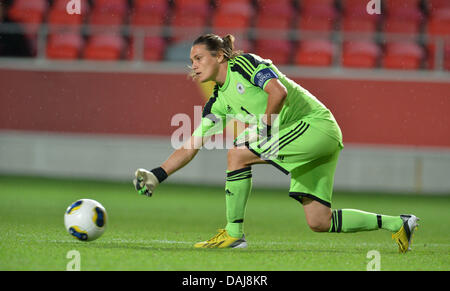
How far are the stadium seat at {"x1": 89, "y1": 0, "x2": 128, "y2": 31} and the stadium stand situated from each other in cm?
2

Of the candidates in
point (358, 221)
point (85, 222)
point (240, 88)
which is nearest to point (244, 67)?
point (240, 88)

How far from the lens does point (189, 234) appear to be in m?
6.68

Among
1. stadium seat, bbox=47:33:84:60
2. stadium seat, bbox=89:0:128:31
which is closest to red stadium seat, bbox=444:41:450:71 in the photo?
stadium seat, bbox=89:0:128:31

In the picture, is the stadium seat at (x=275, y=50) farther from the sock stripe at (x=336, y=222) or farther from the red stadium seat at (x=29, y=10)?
the sock stripe at (x=336, y=222)

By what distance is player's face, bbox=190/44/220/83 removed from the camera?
546cm

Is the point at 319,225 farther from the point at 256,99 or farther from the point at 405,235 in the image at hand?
the point at 256,99

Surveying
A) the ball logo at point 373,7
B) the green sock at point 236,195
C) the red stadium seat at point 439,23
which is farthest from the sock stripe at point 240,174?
the red stadium seat at point 439,23

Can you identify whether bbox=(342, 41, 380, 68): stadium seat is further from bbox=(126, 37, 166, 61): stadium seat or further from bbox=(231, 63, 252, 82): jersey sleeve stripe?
bbox=(231, 63, 252, 82): jersey sleeve stripe

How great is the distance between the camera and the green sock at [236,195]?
18.6ft

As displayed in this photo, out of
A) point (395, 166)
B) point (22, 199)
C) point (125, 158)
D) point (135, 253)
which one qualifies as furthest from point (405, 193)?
point (135, 253)

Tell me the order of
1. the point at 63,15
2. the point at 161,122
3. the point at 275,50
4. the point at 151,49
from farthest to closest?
the point at 63,15 < the point at 151,49 < the point at 161,122 < the point at 275,50

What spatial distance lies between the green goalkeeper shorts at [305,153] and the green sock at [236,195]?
9.0 inches

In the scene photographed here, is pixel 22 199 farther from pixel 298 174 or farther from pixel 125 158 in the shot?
pixel 298 174

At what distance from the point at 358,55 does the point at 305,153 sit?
7.55m
